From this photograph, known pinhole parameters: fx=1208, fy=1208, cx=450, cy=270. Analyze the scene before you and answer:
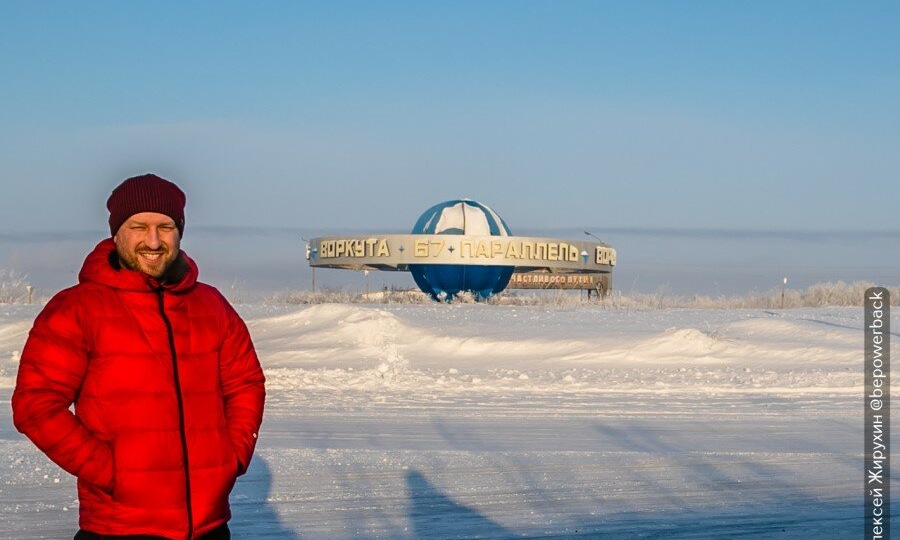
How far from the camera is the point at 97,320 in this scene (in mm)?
3846

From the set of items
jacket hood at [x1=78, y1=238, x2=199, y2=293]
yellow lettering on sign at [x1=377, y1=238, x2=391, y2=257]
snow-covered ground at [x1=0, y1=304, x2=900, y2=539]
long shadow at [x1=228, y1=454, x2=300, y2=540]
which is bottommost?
long shadow at [x1=228, y1=454, x2=300, y2=540]

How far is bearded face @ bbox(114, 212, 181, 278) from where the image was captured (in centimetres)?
395

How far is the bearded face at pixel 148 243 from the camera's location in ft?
13.0

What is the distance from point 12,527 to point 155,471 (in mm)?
4406

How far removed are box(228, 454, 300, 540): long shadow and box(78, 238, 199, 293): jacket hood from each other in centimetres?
379

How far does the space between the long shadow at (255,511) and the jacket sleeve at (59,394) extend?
152 inches

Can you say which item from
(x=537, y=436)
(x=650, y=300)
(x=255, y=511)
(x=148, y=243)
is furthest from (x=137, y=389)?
(x=650, y=300)

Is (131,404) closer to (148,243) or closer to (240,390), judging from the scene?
(240,390)

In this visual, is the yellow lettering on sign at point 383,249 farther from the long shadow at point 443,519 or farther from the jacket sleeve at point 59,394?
the jacket sleeve at point 59,394

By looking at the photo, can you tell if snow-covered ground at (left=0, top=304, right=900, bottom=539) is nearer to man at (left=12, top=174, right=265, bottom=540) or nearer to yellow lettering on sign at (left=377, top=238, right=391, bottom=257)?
man at (left=12, top=174, right=265, bottom=540)

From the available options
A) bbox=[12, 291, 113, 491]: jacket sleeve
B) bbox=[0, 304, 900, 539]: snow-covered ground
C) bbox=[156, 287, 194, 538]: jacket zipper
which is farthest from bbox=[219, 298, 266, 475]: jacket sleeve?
bbox=[0, 304, 900, 539]: snow-covered ground

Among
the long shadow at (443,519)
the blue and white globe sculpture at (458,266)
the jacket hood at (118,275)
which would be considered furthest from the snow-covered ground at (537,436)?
the blue and white globe sculpture at (458,266)

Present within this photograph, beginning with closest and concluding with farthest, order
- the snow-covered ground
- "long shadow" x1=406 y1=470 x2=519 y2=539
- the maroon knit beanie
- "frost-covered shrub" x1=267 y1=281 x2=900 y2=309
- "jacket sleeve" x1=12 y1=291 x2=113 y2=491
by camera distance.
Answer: "jacket sleeve" x1=12 y1=291 x2=113 y2=491
the maroon knit beanie
"long shadow" x1=406 y1=470 x2=519 y2=539
the snow-covered ground
"frost-covered shrub" x1=267 y1=281 x2=900 y2=309

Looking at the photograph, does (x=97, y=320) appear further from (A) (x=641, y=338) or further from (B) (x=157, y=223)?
(A) (x=641, y=338)
